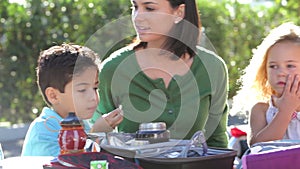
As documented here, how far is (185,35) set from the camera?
2861mm

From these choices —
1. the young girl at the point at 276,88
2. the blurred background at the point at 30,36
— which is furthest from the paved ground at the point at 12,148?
the young girl at the point at 276,88

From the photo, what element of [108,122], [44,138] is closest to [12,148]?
[44,138]

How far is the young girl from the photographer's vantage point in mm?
2371

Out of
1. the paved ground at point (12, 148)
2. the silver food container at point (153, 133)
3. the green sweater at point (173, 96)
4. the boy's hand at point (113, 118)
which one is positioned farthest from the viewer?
the paved ground at point (12, 148)

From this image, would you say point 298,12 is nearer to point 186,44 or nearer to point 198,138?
point 186,44

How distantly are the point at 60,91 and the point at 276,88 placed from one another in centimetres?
82

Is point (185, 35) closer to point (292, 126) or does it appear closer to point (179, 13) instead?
point (179, 13)

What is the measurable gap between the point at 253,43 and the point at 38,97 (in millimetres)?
2539

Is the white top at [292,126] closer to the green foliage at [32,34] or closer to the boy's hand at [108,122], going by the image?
the boy's hand at [108,122]

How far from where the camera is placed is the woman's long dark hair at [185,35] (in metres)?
2.80

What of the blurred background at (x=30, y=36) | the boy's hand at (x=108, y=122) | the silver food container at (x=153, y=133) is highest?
the blurred background at (x=30, y=36)

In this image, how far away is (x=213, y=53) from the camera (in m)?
2.94

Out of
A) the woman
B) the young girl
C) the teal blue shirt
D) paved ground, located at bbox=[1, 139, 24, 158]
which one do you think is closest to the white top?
the young girl

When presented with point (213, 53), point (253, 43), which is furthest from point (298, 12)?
point (213, 53)
